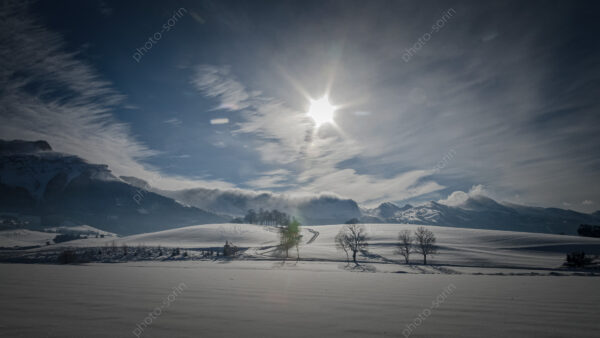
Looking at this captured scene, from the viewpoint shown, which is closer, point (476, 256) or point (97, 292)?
point (97, 292)

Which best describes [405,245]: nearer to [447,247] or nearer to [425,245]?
[425,245]

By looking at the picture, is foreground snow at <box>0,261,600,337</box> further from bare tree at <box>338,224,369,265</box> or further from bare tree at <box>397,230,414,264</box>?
bare tree at <box>397,230,414,264</box>

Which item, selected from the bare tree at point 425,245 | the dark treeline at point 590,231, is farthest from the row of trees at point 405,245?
the dark treeline at point 590,231

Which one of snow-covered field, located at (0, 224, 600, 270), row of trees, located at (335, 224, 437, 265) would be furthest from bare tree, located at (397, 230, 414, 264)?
snow-covered field, located at (0, 224, 600, 270)

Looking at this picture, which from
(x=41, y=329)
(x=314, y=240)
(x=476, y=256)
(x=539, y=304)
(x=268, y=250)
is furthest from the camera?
(x=314, y=240)

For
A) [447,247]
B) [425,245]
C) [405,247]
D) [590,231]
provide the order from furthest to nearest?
[590,231]
[447,247]
[405,247]
[425,245]

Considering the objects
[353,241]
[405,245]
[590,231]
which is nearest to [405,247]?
[405,245]

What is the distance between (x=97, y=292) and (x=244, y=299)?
25.6ft

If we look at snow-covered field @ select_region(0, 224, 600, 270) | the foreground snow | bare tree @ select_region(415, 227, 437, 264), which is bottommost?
snow-covered field @ select_region(0, 224, 600, 270)

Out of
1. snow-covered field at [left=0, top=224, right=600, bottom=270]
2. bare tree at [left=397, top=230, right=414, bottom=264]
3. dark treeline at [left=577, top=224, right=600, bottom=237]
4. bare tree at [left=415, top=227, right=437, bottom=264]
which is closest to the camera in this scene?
bare tree at [left=415, top=227, right=437, bottom=264]

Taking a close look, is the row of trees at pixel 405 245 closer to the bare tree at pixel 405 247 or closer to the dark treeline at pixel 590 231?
the bare tree at pixel 405 247

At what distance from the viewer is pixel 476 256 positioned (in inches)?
2739

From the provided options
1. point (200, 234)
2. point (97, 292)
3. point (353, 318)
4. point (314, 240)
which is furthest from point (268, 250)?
point (353, 318)

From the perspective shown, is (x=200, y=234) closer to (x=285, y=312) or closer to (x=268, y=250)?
(x=268, y=250)
